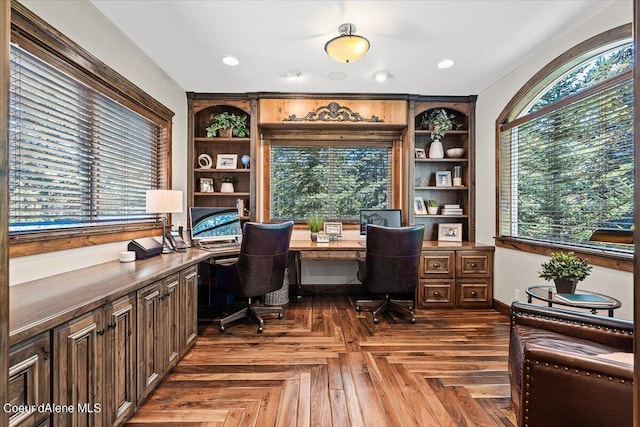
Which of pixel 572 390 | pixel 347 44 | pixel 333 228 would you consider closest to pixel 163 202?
pixel 347 44

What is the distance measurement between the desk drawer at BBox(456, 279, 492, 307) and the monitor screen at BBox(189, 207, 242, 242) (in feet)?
8.79

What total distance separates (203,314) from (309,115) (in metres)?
2.66

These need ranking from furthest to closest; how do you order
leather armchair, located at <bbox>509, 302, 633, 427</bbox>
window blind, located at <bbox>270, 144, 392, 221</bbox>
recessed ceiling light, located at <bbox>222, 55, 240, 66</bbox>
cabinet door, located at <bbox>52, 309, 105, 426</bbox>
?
window blind, located at <bbox>270, 144, 392, 221</bbox> → recessed ceiling light, located at <bbox>222, 55, 240, 66</bbox> → cabinet door, located at <bbox>52, 309, 105, 426</bbox> → leather armchair, located at <bbox>509, 302, 633, 427</bbox>

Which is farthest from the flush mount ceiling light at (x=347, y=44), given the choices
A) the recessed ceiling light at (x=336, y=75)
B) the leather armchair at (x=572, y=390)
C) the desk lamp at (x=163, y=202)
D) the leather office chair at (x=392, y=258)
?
the leather armchair at (x=572, y=390)

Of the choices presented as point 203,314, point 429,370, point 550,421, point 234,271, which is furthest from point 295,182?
point 550,421

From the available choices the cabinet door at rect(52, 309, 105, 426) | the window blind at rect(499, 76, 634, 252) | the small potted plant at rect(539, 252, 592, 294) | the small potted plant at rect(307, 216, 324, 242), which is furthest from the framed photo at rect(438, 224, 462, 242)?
the cabinet door at rect(52, 309, 105, 426)

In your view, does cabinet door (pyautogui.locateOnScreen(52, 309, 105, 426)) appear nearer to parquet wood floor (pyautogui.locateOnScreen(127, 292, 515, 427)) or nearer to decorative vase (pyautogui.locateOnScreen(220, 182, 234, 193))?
parquet wood floor (pyautogui.locateOnScreen(127, 292, 515, 427))

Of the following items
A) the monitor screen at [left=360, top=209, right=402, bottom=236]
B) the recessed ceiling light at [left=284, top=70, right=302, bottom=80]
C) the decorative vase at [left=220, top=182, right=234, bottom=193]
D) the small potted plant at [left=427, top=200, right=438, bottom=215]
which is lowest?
the monitor screen at [left=360, top=209, right=402, bottom=236]

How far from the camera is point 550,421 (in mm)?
1047

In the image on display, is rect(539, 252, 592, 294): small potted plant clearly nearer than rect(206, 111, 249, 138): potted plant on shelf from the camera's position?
Yes

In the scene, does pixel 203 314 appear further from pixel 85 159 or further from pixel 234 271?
pixel 85 159

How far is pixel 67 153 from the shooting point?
189cm

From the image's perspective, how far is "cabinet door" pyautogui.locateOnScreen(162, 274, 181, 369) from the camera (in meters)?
1.97

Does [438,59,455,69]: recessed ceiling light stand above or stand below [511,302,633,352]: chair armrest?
above
